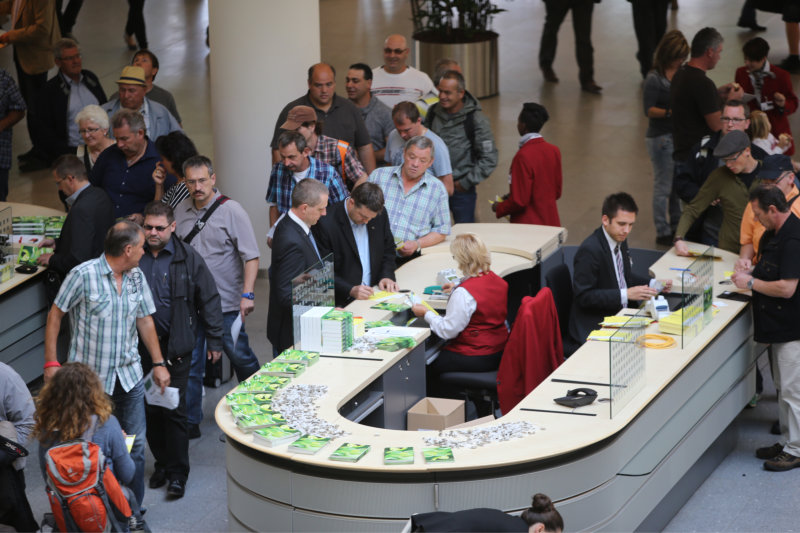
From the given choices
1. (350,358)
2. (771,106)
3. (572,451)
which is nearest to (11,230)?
(350,358)

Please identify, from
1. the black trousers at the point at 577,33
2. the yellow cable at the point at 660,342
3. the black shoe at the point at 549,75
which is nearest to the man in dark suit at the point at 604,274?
the yellow cable at the point at 660,342

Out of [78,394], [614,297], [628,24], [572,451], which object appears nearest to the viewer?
[78,394]

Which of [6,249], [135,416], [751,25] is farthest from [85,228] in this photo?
[751,25]

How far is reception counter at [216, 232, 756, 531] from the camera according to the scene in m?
4.92

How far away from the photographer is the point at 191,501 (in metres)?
6.41

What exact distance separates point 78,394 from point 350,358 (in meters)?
1.64

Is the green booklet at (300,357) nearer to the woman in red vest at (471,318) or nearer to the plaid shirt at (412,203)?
the woman in red vest at (471,318)

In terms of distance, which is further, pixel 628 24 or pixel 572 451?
pixel 628 24

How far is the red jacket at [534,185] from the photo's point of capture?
8398mm

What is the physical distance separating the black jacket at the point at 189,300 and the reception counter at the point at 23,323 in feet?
5.03

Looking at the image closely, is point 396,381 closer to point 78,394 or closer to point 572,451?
point 572,451

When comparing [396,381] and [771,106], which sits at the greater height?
[771,106]

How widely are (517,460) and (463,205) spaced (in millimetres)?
4488

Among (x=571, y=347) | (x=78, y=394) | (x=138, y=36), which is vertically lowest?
(x=571, y=347)
